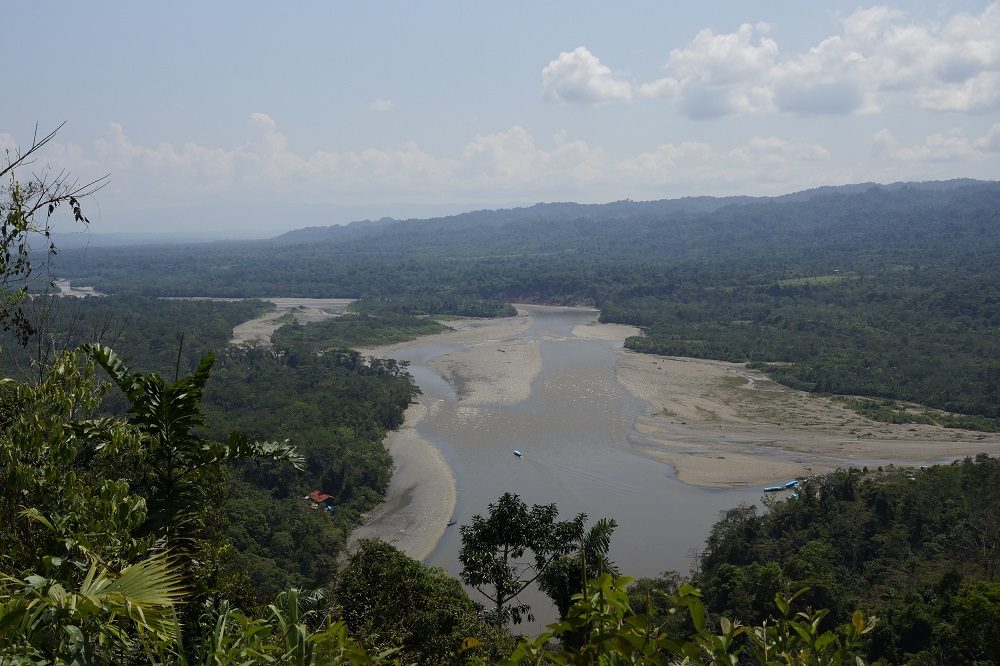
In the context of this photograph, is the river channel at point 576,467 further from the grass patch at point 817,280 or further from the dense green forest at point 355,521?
the grass patch at point 817,280

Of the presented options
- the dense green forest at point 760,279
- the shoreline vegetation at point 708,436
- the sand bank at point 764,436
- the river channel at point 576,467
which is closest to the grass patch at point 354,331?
the dense green forest at point 760,279

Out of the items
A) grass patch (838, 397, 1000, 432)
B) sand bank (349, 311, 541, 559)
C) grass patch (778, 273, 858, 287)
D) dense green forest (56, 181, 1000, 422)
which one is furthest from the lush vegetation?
grass patch (778, 273, 858, 287)

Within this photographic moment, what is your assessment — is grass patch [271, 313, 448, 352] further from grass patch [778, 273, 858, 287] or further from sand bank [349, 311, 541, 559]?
grass patch [778, 273, 858, 287]

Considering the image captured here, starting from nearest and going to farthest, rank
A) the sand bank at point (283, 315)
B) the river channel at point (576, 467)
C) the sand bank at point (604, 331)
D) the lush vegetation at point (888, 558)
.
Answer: the lush vegetation at point (888, 558), the river channel at point (576, 467), the sand bank at point (604, 331), the sand bank at point (283, 315)

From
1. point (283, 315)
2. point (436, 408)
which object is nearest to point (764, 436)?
point (436, 408)

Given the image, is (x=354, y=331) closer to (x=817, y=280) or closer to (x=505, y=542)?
(x=817, y=280)
